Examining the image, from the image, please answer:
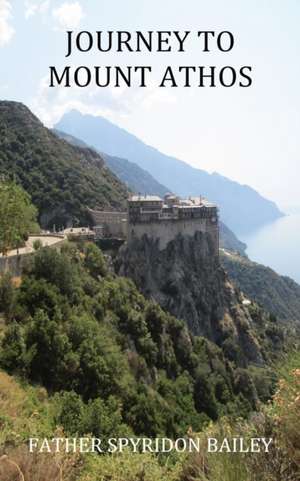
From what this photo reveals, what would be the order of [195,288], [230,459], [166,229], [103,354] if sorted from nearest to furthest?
[230,459] → [103,354] → [166,229] → [195,288]

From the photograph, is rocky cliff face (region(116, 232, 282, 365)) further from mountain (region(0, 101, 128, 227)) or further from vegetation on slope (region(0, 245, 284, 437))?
mountain (region(0, 101, 128, 227))

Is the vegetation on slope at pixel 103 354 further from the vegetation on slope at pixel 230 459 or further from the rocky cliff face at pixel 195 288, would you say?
the rocky cliff face at pixel 195 288

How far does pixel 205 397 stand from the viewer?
37188mm

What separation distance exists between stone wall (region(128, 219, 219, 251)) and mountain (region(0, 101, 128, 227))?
11.6 metres

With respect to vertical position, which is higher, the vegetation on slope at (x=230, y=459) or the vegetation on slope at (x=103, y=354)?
the vegetation on slope at (x=230, y=459)

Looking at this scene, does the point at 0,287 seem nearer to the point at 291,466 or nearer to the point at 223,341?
the point at 291,466

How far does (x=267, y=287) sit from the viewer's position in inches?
4141

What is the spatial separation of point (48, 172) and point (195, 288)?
2875cm

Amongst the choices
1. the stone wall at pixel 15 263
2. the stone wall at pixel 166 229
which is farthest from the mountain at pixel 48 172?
the stone wall at pixel 15 263

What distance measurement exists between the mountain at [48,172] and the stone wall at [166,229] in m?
11.6

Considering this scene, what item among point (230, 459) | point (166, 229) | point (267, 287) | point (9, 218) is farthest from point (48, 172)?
point (230, 459)

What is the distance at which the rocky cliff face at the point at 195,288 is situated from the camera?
50594 millimetres

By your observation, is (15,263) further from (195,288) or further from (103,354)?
(195,288)

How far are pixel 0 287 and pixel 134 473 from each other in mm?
14976
